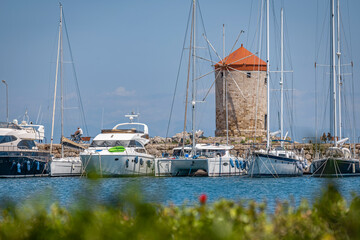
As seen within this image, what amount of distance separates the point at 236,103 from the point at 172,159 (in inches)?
732

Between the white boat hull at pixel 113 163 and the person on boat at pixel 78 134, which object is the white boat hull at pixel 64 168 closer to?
the white boat hull at pixel 113 163

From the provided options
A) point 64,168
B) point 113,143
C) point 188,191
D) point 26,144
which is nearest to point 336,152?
point 188,191

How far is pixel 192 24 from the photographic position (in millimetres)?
41188

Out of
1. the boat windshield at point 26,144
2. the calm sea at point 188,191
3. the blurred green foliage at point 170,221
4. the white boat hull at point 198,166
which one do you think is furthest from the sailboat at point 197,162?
the blurred green foliage at point 170,221

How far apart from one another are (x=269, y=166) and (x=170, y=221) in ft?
93.8

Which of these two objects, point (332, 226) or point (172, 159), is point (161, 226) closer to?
point (332, 226)

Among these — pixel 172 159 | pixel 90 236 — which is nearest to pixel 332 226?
pixel 90 236

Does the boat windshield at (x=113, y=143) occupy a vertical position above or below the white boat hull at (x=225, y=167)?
above

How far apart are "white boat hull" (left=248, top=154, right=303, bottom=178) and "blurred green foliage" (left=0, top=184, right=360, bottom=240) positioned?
26632 mm

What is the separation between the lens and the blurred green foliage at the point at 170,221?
6.21 m

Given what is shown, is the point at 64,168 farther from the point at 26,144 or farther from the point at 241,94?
the point at 241,94

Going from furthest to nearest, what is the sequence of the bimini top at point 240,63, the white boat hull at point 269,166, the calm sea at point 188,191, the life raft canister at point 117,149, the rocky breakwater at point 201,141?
the bimini top at point 240,63 → the rocky breakwater at point 201,141 → the life raft canister at point 117,149 → the white boat hull at point 269,166 → the calm sea at point 188,191

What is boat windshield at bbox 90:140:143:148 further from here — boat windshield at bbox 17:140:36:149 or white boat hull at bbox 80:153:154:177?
boat windshield at bbox 17:140:36:149

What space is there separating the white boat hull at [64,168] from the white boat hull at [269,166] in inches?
422
